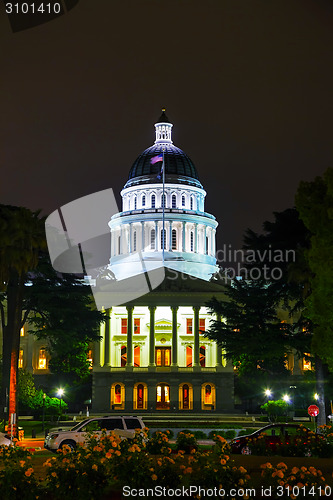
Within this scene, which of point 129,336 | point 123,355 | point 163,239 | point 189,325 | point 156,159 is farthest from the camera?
point 156,159

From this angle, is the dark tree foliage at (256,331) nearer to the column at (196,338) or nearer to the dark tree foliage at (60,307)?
the dark tree foliage at (60,307)

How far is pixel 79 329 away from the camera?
62219 mm

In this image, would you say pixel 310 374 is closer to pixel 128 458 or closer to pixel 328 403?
pixel 328 403

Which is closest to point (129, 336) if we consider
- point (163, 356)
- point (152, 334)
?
point (152, 334)

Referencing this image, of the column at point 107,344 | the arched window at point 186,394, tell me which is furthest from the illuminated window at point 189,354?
the column at point 107,344

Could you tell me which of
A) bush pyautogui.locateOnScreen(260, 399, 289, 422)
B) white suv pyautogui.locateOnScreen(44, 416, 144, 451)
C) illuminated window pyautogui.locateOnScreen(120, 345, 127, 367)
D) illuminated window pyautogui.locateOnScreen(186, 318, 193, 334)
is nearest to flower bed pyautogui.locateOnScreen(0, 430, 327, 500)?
white suv pyautogui.locateOnScreen(44, 416, 144, 451)

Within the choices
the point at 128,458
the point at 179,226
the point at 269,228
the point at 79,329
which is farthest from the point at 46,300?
the point at 179,226

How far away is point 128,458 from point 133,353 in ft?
267

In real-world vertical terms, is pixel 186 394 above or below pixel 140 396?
above

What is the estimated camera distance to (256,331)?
59219 millimetres

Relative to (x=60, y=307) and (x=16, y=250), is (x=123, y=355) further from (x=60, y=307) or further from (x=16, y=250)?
(x=16, y=250)

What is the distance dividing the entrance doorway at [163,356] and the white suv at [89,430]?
2505 inches
